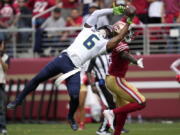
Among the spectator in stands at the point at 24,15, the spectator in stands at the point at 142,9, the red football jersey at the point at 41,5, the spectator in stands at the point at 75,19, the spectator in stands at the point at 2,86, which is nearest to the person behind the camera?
the spectator in stands at the point at 2,86

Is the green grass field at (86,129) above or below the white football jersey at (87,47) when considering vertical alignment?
below

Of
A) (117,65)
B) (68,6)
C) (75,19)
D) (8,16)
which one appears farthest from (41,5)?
(117,65)

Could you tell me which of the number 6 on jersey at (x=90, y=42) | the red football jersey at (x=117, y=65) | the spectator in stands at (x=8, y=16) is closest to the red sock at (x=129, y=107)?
the red football jersey at (x=117, y=65)

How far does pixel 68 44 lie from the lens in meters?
21.2

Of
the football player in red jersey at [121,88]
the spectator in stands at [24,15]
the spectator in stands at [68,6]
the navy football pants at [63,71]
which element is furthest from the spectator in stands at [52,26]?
the football player in red jersey at [121,88]

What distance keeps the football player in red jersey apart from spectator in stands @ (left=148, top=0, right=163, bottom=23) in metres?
6.04

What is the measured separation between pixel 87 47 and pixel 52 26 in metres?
7.25

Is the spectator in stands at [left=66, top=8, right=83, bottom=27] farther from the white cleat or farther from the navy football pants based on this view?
the white cleat

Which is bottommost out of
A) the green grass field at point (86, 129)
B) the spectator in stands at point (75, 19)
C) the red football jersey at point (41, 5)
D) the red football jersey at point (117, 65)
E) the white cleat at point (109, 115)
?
the green grass field at point (86, 129)

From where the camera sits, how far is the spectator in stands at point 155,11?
20625 millimetres

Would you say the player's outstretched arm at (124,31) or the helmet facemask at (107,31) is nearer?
the player's outstretched arm at (124,31)

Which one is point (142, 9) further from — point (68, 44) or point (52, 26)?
point (52, 26)

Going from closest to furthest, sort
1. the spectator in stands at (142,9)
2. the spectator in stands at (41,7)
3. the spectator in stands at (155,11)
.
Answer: the spectator in stands at (155,11) < the spectator in stands at (142,9) < the spectator in stands at (41,7)

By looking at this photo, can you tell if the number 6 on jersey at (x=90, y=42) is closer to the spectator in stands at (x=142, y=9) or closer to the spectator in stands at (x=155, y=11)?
the spectator in stands at (x=155, y=11)
